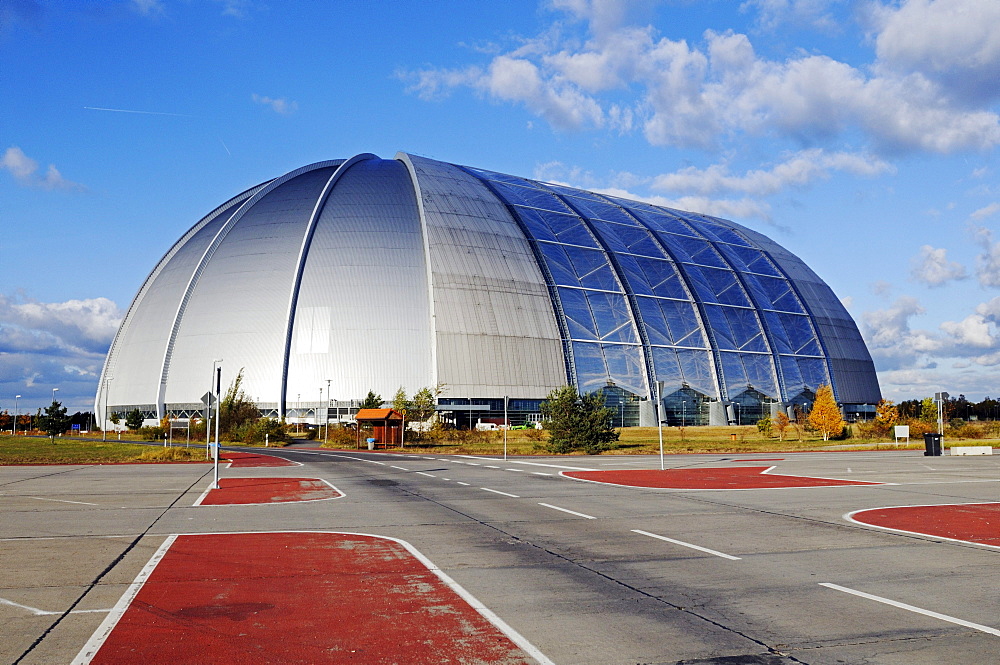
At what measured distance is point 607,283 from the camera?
68750 millimetres

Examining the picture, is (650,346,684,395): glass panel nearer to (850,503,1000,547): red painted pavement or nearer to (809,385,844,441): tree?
(809,385,844,441): tree

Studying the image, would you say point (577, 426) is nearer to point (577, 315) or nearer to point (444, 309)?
point (444, 309)

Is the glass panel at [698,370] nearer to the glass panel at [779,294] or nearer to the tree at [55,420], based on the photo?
the glass panel at [779,294]

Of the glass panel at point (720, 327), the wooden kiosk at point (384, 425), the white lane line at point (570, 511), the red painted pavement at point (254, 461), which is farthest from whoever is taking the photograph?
the glass panel at point (720, 327)

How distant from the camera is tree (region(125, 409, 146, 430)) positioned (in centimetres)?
6347

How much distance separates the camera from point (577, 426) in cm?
4481

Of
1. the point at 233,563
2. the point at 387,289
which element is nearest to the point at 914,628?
the point at 233,563

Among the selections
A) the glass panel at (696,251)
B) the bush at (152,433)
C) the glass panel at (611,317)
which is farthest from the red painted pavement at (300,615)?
the glass panel at (696,251)

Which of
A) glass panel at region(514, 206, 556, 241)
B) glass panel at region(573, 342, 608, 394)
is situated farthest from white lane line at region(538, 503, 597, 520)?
glass panel at region(514, 206, 556, 241)

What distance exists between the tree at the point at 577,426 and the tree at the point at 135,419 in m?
36.9

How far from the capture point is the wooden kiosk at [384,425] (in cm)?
5059

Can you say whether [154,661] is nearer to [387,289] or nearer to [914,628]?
[914,628]

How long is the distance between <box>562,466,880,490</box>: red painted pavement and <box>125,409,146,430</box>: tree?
47.7 meters

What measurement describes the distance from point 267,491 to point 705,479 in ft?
42.7
